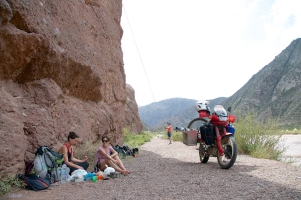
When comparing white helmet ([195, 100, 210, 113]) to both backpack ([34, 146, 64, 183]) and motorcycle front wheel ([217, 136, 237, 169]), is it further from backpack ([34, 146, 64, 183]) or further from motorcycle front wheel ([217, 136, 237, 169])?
backpack ([34, 146, 64, 183])

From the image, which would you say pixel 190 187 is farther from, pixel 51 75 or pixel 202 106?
pixel 51 75

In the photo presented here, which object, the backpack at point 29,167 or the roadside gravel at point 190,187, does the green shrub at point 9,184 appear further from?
the backpack at point 29,167

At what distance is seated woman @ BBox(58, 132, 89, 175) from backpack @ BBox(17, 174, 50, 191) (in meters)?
0.84

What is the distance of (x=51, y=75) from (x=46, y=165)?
266 cm

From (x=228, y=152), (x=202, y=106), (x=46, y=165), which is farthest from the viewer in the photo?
(x=202, y=106)

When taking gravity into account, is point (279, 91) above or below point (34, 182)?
above

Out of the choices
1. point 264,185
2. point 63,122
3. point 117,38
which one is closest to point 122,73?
point 117,38

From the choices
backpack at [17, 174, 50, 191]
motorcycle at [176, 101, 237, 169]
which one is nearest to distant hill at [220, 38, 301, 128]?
motorcycle at [176, 101, 237, 169]

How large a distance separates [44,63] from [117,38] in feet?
20.0

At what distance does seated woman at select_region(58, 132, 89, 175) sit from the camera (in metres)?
5.96

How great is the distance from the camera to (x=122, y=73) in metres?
13.4

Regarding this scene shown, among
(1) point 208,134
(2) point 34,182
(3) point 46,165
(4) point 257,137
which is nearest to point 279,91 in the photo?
(4) point 257,137

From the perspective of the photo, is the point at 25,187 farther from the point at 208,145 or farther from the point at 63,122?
the point at 208,145

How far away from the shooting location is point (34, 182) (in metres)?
4.97
